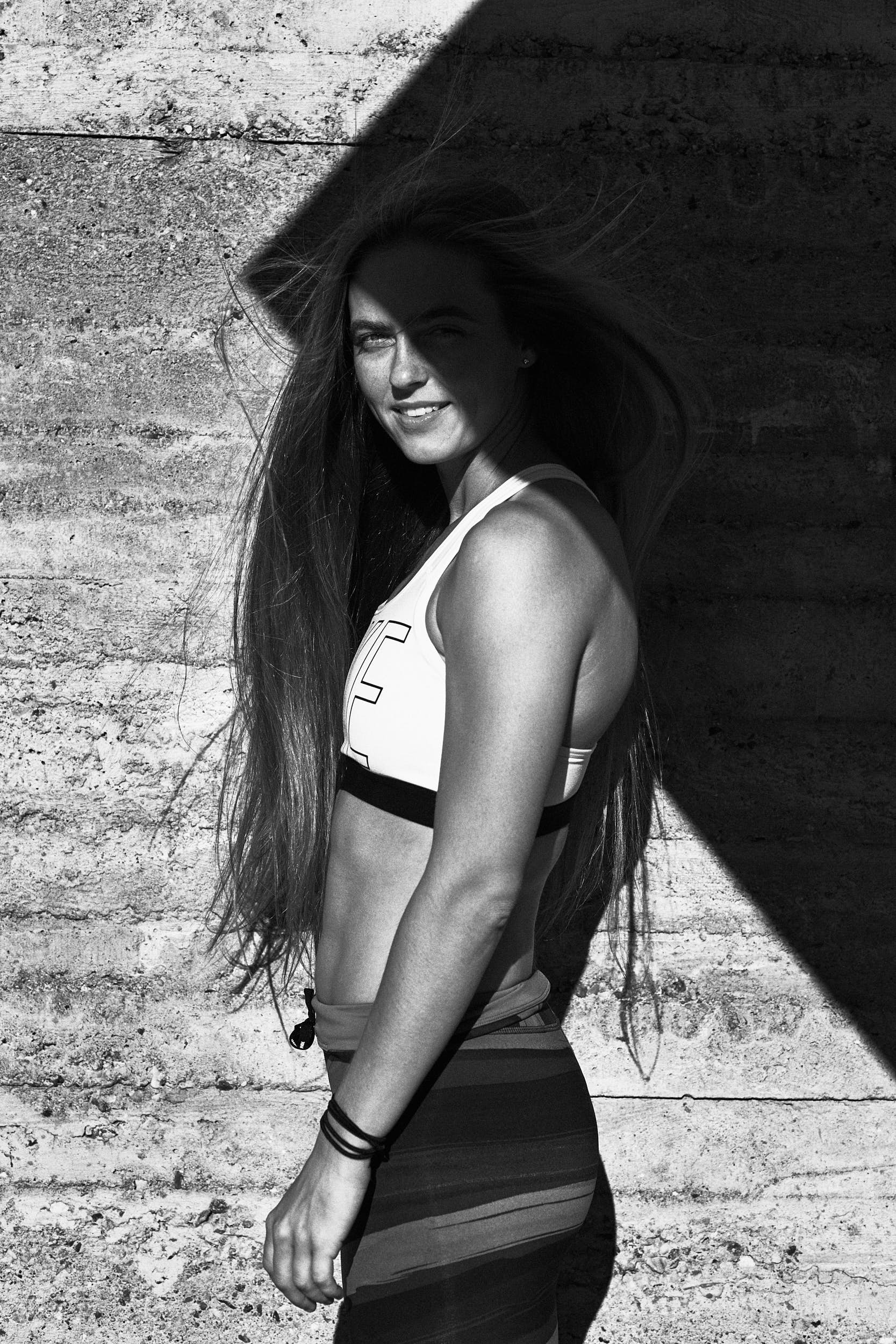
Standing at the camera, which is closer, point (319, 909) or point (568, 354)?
point (568, 354)

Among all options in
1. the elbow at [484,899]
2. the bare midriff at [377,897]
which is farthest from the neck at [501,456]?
the elbow at [484,899]

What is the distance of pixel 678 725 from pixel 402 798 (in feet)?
3.48

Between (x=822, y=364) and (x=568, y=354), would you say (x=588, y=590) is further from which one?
(x=822, y=364)

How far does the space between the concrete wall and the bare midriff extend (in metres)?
0.82

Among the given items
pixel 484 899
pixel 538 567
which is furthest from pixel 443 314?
pixel 484 899

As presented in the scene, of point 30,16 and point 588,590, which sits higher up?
point 30,16

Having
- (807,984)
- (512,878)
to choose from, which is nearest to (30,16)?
(512,878)

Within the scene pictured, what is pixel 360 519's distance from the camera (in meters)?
2.07

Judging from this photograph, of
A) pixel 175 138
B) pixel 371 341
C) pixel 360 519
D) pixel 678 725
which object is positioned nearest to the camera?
pixel 371 341

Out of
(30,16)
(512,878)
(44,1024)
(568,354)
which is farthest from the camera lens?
(44,1024)

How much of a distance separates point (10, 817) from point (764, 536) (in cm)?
172

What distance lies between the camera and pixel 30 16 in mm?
2242

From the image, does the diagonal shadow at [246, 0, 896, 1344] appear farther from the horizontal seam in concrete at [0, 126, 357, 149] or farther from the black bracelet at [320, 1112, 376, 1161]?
the black bracelet at [320, 1112, 376, 1161]

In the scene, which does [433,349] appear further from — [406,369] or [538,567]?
[538,567]
